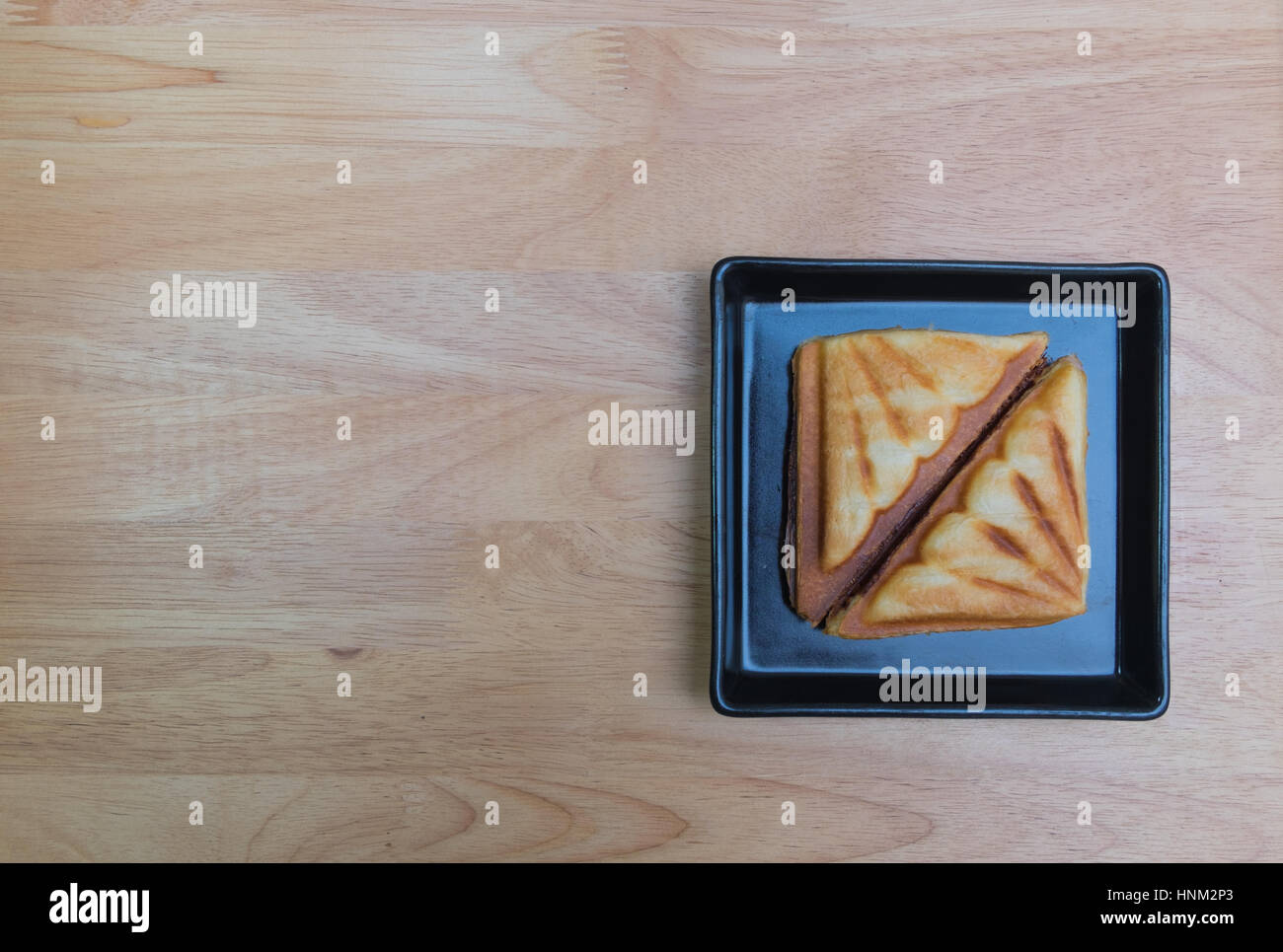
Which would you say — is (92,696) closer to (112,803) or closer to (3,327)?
(112,803)

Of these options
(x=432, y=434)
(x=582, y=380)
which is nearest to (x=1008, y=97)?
(x=582, y=380)

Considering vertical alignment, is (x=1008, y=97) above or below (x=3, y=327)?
above

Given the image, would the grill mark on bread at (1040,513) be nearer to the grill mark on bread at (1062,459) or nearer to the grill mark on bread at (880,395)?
the grill mark on bread at (1062,459)

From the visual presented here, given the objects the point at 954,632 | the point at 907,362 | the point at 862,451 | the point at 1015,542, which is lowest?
the point at 954,632

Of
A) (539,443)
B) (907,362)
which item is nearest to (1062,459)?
(907,362)

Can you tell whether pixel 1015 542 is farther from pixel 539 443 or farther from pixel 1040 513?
pixel 539 443

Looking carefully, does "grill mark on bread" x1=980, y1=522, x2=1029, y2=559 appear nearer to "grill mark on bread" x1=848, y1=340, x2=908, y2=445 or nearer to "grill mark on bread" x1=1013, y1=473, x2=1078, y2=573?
"grill mark on bread" x1=1013, y1=473, x2=1078, y2=573
